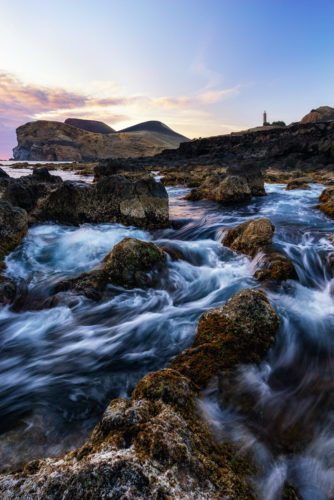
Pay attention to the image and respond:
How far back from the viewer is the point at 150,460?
1.08m

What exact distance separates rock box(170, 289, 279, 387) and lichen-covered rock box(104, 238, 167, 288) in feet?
5.51

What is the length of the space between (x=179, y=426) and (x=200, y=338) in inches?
43.0

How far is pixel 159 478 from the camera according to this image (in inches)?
39.8

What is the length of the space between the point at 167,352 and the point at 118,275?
1440mm

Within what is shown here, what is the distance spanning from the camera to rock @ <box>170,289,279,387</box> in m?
2.03

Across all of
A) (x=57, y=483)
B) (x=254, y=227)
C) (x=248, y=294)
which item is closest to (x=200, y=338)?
(x=248, y=294)

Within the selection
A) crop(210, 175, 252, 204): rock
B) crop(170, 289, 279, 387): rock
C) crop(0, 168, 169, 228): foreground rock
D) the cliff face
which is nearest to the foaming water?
crop(170, 289, 279, 387): rock

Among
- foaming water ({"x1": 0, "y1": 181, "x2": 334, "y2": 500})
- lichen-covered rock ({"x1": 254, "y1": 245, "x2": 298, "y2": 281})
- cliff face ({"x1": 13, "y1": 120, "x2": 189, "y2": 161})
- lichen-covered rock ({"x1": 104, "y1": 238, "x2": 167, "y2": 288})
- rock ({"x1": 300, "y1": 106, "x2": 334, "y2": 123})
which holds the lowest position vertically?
foaming water ({"x1": 0, "y1": 181, "x2": 334, "y2": 500})

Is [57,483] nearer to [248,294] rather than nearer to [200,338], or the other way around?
[200,338]

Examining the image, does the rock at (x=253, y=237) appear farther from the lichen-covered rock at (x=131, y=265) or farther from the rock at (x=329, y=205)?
the rock at (x=329, y=205)

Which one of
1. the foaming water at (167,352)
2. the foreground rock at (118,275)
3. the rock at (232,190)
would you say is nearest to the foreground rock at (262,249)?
the foaming water at (167,352)

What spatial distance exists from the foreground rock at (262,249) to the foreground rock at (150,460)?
2762 mm

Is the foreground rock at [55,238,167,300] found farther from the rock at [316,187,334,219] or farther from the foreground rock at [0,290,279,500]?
the rock at [316,187,334,219]

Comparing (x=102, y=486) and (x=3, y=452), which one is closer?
(x=102, y=486)
